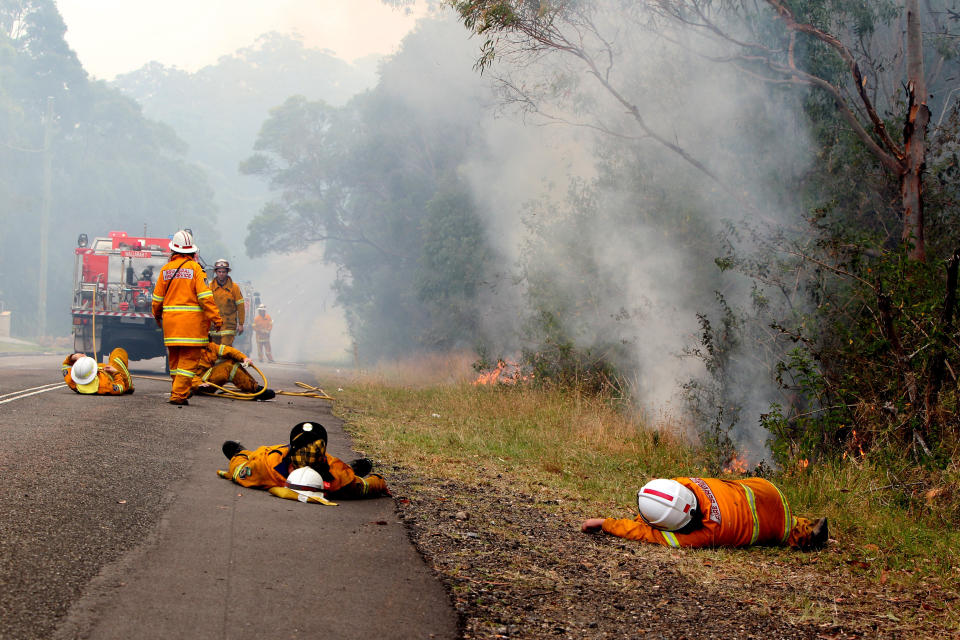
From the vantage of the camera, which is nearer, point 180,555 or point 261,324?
point 180,555

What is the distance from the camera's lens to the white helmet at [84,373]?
408 inches

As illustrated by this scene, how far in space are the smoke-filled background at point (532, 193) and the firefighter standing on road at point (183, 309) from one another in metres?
5.18

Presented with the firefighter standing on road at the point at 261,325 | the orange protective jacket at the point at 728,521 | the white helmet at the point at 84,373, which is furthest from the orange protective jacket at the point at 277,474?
the firefighter standing on road at the point at 261,325

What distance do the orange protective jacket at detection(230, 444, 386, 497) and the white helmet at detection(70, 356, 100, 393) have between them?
5.26 meters

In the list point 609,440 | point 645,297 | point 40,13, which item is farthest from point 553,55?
point 40,13

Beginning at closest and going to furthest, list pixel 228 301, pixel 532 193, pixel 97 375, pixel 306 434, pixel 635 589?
pixel 635 589 < pixel 306 434 < pixel 97 375 < pixel 228 301 < pixel 532 193

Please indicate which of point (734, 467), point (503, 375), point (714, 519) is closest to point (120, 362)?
point (503, 375)

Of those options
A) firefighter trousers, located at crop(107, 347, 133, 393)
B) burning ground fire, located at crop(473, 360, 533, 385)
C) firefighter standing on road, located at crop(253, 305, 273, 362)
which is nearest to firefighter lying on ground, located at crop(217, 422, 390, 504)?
firefighter trousers, located at crop(107, 347, 133, 393)

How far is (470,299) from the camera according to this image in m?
24.5

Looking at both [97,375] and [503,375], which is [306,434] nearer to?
[97,375]

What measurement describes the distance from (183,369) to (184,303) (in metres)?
0.74

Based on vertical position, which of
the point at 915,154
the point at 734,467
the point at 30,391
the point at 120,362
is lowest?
the point at 734,467

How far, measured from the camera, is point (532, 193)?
2128cm

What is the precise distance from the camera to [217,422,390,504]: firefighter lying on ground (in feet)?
18.7
